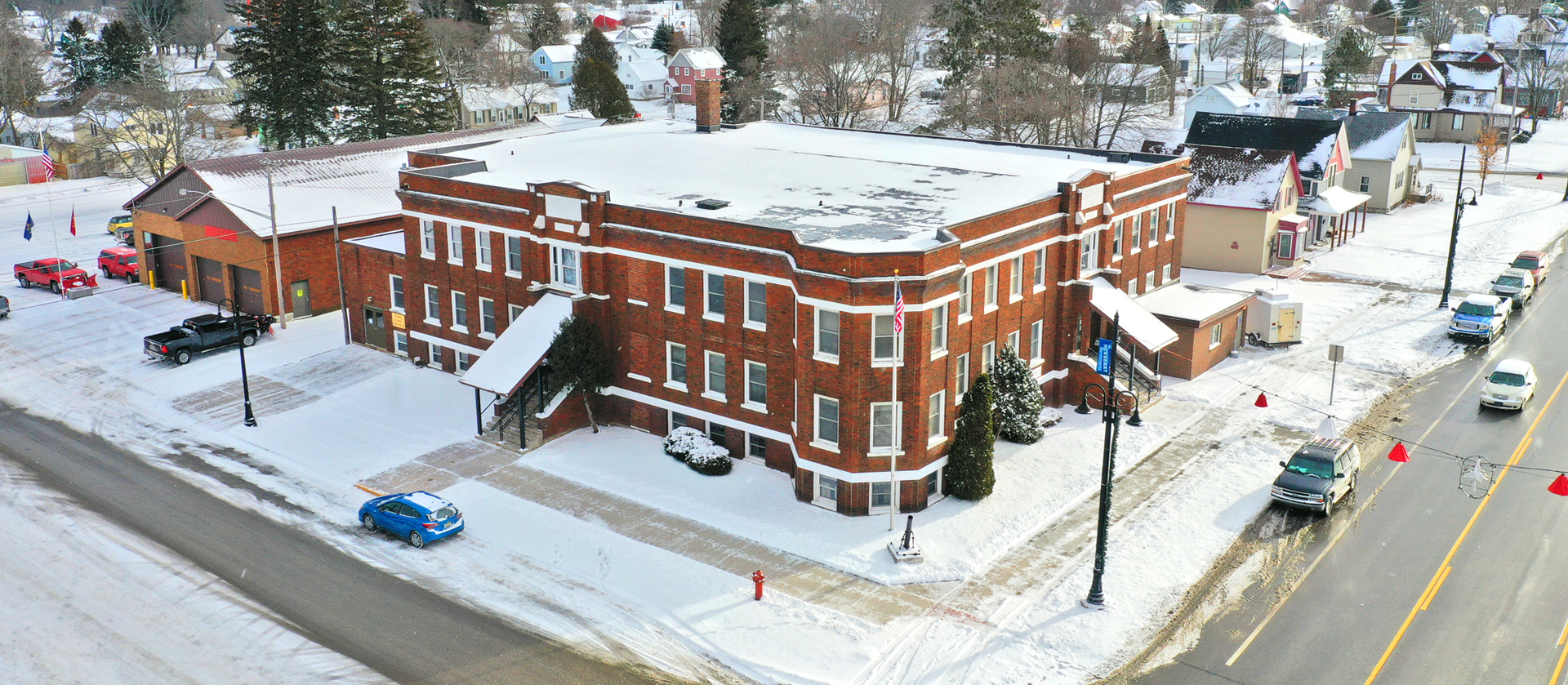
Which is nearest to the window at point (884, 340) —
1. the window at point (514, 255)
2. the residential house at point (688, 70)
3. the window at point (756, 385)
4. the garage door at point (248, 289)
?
the window at point (756, 385)

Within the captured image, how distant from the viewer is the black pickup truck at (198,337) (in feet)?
146

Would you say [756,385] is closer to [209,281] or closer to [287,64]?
[209,281]

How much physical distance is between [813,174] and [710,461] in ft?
43.3

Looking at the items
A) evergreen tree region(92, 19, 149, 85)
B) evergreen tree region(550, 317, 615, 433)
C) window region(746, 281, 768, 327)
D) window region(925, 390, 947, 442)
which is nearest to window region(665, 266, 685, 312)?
window region(746, 281, 768, 327)

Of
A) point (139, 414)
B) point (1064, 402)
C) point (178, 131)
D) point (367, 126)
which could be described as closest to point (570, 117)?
point (367, 126)

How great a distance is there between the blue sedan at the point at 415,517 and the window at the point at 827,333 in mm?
10594

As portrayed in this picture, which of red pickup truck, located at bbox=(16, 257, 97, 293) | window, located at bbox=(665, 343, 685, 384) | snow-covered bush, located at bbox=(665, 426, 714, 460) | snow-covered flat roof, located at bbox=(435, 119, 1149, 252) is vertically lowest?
snow-covered bush, located at bbox=(665, 426, 714, 460)

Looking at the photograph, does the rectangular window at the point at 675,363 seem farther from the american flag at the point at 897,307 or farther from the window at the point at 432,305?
the window at the point at 432,305

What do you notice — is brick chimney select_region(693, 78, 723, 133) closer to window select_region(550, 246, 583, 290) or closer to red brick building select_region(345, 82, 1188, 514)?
red brick building select_region(345, 82, 1188, 514)

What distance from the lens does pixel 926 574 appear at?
28.3 metres

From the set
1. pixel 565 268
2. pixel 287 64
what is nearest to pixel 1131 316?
pixel 565 268

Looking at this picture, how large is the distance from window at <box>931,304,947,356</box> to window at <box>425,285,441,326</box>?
66.1 feet

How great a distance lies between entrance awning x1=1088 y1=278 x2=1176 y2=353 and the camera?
38219 millimetres

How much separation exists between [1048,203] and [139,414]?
3148cm
